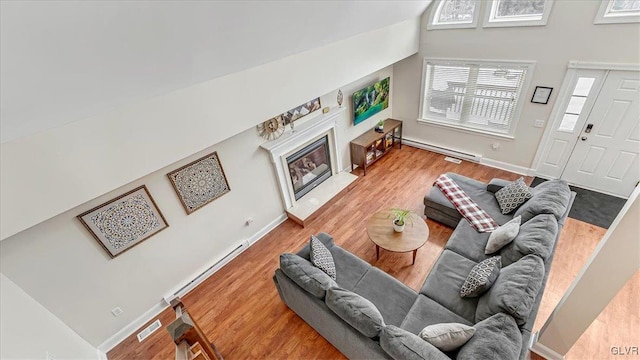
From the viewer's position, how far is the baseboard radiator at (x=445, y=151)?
564 cm

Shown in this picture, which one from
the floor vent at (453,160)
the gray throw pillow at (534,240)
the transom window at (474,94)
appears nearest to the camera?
the gray throw pillow at (534,240)

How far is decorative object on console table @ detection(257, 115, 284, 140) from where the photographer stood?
12.7ft

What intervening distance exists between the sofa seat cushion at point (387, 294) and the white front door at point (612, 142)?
156 inches

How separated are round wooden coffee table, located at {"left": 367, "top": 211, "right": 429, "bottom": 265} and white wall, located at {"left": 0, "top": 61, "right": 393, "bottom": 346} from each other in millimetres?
1745

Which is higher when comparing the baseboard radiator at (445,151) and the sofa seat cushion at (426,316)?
the sofa seat cushion at (426,316)

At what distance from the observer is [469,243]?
344 centimetres

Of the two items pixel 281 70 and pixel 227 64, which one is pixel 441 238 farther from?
pixel 227 64

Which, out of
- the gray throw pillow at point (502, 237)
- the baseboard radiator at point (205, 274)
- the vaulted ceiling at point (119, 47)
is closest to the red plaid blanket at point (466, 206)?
the gray throw pillow at point (502, 237)

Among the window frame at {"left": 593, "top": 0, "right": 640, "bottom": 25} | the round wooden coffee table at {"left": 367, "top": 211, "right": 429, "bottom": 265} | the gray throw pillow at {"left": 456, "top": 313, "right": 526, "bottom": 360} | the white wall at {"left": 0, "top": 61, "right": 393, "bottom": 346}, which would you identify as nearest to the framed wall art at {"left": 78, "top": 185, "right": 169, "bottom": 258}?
the white wall at {"left": 0, "top": 61, "right": 393, "bottom": 346}

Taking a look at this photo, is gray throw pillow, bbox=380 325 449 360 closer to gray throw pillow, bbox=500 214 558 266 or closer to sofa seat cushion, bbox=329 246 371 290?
sofa seat cushion, bbox=329 246 371 290

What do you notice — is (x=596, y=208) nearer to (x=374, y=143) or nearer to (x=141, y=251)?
(x=374, y=143)

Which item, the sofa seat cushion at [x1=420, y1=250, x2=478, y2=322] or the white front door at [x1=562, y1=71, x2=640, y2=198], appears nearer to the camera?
the sofa seat cushion at [x1=420, y1=250, x2=478, y2=322]

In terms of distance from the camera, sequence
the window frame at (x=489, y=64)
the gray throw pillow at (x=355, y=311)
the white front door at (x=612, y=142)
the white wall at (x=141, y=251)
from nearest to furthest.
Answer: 1. the gray throw pillow at (x=355, y=311)
2. the white wall at (x=141, y=251)
3. the white front door at (x=612, y=142)
4. the window frame at (x=489, y=64)

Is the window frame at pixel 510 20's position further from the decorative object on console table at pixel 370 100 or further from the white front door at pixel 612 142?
the decorative object on console table at pixel 370 100
